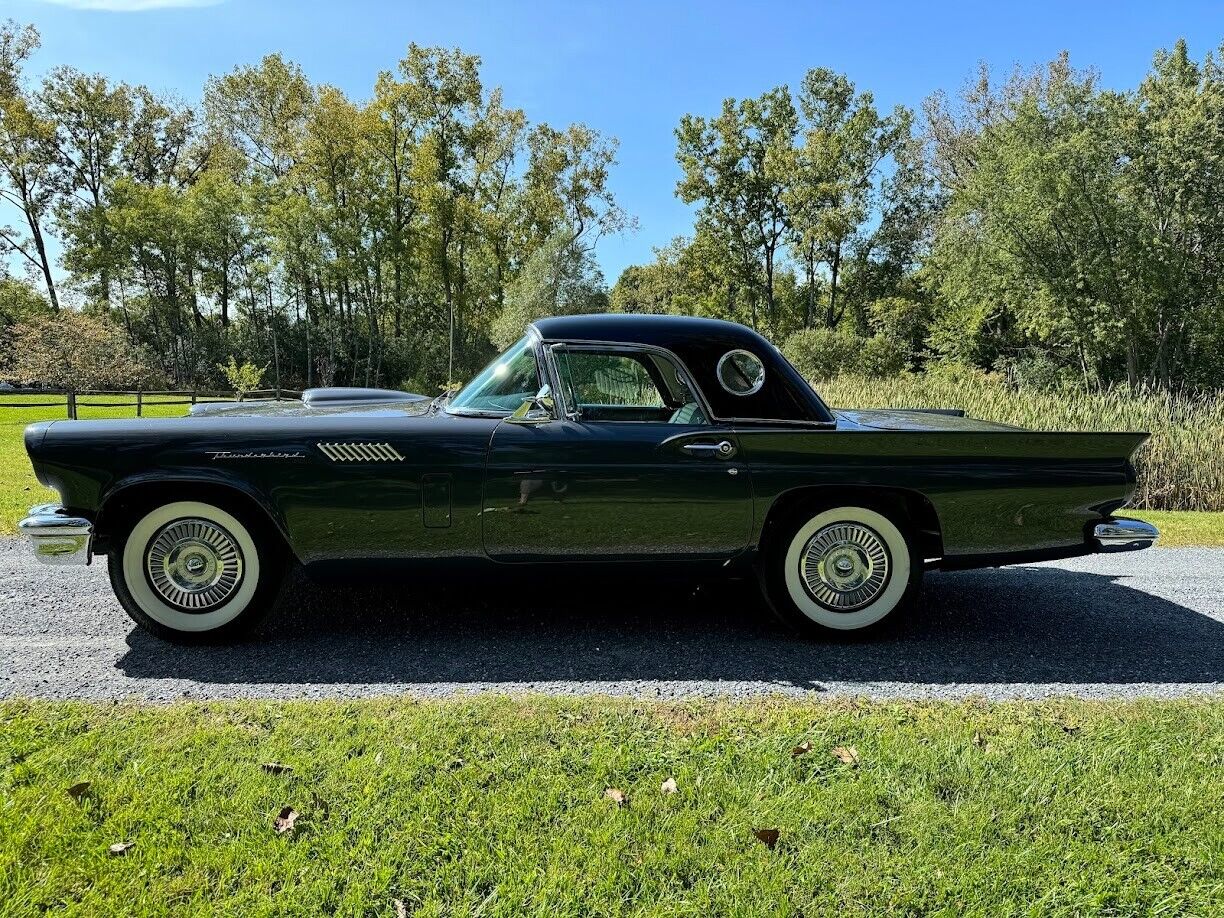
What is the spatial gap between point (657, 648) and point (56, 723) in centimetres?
238

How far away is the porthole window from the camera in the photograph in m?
3.86

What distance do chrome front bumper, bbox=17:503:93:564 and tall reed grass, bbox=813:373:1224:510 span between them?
8677mm

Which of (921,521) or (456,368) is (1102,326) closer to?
(921,521)

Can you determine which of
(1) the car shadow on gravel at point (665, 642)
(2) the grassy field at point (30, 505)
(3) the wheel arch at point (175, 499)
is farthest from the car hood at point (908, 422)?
(2) the grassy field at point (30, 505)

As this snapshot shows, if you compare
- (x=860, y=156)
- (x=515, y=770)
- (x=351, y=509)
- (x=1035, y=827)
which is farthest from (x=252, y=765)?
(x=860, y=156)

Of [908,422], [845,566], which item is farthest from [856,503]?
[908,422]

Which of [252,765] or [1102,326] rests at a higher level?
[1102,326]

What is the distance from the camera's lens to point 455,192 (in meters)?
37.5

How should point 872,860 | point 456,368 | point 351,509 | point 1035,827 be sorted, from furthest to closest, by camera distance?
point 456,368, point 351,509, point 1035,827, point 872,860

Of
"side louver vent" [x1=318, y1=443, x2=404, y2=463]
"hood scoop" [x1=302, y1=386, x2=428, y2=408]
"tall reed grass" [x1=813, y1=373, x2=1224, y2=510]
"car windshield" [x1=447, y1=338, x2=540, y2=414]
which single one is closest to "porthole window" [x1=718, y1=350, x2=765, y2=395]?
"car windshield" [x1=447, y1=338, x2=540, y2=414]

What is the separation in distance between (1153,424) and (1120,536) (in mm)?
8102

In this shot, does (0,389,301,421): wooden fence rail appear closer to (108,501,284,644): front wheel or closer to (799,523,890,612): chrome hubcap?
(108,501,284,644): front wheel

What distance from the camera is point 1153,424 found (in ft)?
33.7

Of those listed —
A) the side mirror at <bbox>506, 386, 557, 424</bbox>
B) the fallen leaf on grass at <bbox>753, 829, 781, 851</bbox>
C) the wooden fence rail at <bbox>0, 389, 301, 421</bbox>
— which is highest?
the wooden fence rail at <bbox>0, 389, 301, 421</bbox>
